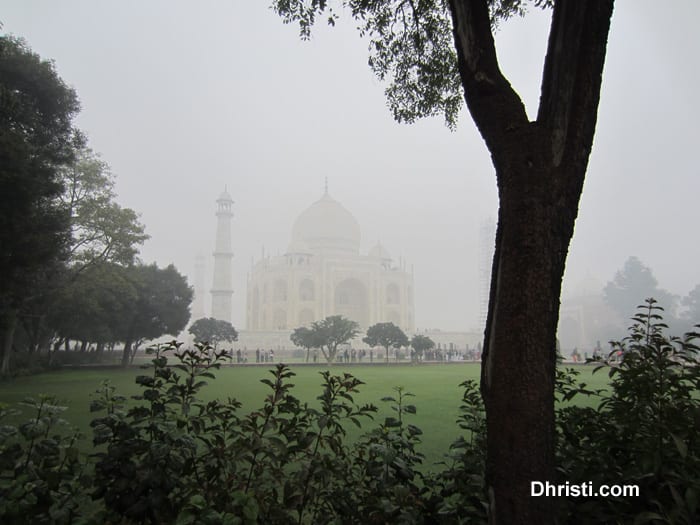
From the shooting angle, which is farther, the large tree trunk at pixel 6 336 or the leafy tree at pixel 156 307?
the leafy tree at pixel 156 307

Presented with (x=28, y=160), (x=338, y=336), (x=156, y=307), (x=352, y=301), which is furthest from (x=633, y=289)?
(x=28, y=160)

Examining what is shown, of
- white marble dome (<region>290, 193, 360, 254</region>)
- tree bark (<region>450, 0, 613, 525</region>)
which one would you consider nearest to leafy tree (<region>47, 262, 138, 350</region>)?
tree bark (<region>450, 0, 613, 525</region>)

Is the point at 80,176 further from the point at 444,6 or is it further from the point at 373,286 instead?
the point at 373,286

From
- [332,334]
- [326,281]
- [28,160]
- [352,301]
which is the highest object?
[326,281]

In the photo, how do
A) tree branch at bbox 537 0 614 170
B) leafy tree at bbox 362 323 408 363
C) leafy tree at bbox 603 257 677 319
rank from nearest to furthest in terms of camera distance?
tree branch at bbox 537 0 614 170 → leafy tree at bbox 362 323 408 363 → leafy tree at bbox 603 257 677 319

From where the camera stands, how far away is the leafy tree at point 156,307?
21.1m

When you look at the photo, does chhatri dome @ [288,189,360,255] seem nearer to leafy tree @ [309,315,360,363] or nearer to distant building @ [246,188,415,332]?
distant building @ [246,188,415,332]

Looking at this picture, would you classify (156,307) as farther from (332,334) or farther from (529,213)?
(529,213)

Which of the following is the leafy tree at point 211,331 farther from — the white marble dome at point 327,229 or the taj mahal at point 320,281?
the white marble dome at point 327,229

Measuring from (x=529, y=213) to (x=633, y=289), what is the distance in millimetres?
46808

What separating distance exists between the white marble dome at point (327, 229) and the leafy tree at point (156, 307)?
79.6 feet

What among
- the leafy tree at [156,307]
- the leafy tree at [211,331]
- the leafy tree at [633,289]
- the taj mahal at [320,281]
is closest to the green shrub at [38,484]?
the leafy tree at [156,307]

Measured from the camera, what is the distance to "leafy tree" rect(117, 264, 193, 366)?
21.1 metres

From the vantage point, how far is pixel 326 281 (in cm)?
4581
